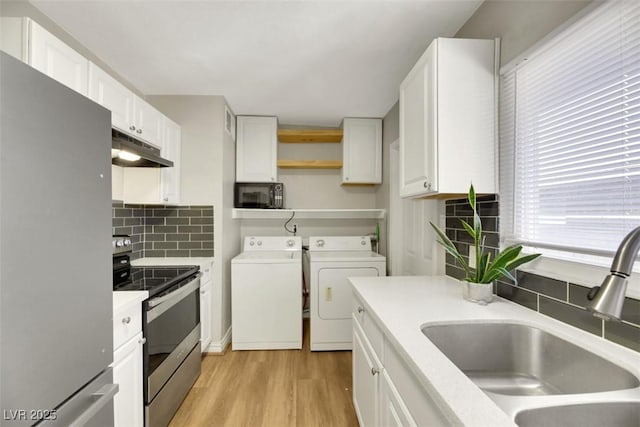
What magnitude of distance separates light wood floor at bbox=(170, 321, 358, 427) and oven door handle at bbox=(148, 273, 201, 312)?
0.74 metres

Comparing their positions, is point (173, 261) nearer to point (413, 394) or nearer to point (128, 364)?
point (128, 364)

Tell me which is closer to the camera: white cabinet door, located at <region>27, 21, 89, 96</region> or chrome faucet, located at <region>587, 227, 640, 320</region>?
chrome faucet, located at <region>587, 227, 640, 320</region>

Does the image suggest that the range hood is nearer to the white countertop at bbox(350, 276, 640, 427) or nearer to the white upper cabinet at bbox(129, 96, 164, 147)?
the white upper cabinet at bbox(129, 96, 164, 147)

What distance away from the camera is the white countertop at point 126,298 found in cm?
117

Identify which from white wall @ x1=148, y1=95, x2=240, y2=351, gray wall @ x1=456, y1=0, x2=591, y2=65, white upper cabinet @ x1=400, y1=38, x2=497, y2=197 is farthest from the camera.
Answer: white wall @ x1=148, y1=95, x2=240, y2=351

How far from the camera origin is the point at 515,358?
974mm

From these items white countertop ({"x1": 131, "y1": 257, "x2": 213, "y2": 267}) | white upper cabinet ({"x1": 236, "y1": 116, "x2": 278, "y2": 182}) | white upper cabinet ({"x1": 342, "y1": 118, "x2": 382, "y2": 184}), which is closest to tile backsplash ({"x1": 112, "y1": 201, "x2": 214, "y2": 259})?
white countertop ({"x1": 131, "y1": 257, "x2": 213, "y2": 267})

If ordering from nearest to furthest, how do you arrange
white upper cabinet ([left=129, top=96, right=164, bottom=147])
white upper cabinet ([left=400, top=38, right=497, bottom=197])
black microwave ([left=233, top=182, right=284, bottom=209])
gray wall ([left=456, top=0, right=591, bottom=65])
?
gray wall ([left=456, top=0, right=591, bottom=65]) < white upper cabinet ([left=400, top=38, right=497, bottom=197]) < white upper cabinet ([left=129, top=96, right=164, bottom=147]) < black microwave ([left=233, top=182, right=284, bottom=209])

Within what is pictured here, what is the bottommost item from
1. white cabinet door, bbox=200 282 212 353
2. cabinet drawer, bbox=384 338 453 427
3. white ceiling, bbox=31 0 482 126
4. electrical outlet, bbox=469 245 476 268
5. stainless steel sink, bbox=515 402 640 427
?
white cabinet door, bbox=200 282 212 353

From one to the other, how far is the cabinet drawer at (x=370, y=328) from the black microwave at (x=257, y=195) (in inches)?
62.6

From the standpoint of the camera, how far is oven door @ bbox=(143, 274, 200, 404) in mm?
1396

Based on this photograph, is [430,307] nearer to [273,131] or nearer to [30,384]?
[30,384]

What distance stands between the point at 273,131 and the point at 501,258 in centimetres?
242

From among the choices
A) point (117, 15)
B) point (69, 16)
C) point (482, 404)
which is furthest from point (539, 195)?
point (69, 16)
